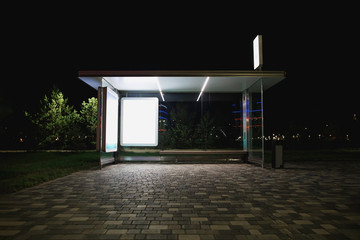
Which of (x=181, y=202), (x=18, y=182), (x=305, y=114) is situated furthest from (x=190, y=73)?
(x=305, y=114)

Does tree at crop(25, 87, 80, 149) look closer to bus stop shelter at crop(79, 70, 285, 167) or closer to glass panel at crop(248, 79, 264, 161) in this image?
bus stop shelter at crop(79, 70, 285, 167)

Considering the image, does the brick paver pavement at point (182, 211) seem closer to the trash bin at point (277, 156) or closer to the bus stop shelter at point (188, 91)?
the trash bin at point (277, 156)

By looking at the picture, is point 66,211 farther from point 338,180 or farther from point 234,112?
point 234,112

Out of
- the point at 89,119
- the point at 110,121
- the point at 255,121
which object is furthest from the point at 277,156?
the point at 89,119

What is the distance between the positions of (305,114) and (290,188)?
35.2m

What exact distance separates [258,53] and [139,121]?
5.99 metres

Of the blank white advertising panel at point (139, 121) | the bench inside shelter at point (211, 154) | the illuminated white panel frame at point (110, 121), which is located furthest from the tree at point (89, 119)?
the bench inside shelter at point (211, 154)

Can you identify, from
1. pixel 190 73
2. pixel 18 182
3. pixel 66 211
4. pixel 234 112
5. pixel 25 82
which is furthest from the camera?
pixel 25 82

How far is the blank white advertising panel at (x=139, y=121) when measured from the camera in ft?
36.2

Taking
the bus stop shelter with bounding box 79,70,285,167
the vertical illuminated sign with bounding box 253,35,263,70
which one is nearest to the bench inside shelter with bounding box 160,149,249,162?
the bus stop shelter with bounding box 79,70,285,167

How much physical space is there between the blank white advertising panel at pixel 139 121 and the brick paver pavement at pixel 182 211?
5163 millimetres

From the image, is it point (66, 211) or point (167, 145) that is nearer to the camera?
point (66, 211)

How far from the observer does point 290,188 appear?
5383 mm

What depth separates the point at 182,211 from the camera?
372cm
